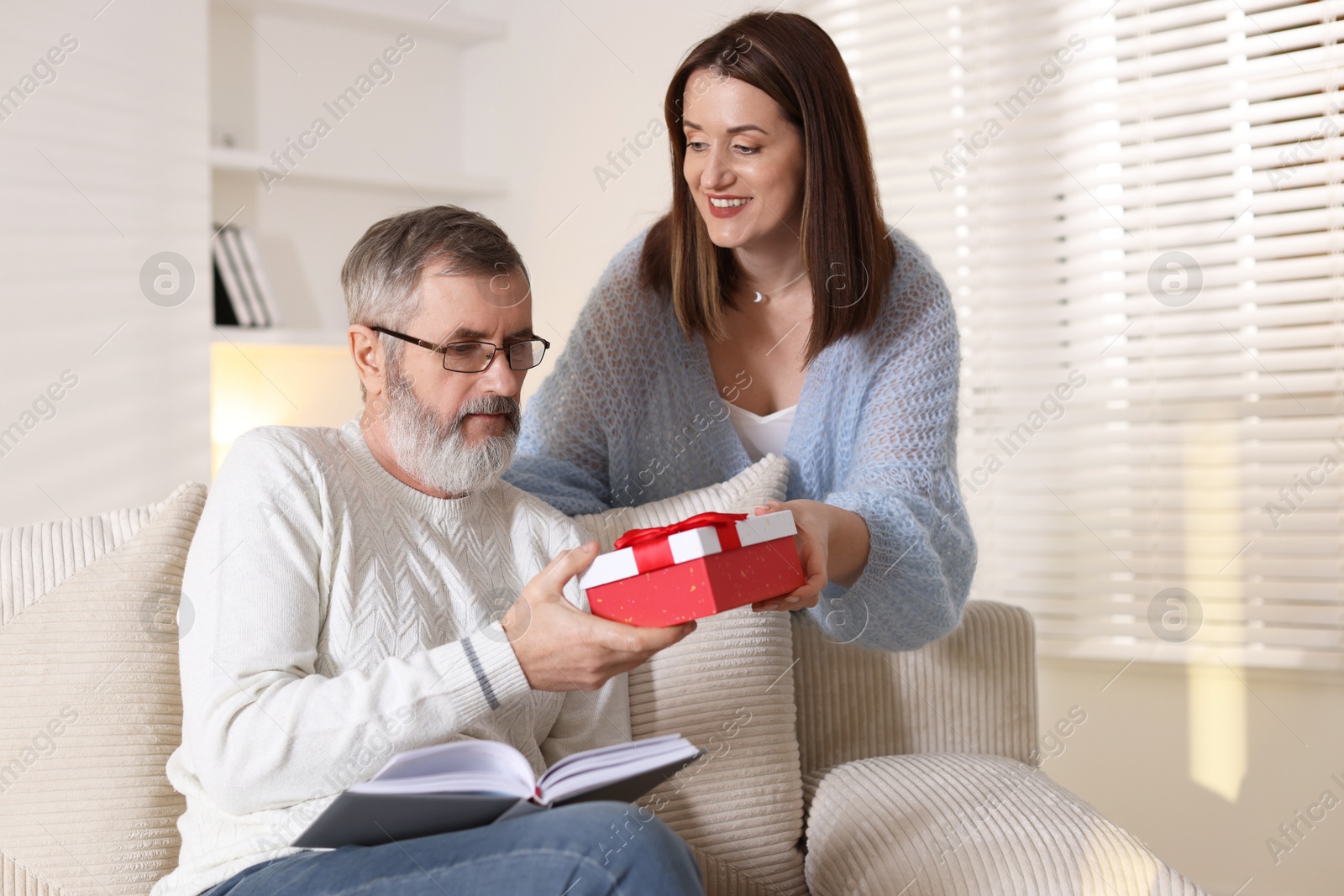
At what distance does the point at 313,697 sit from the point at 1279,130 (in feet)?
7.07

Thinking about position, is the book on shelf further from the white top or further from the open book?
the open book

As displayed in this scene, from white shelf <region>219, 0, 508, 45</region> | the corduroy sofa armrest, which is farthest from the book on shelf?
the corduroy sofa armrest

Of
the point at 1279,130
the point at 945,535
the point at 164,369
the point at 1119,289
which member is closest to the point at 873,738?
the point at 945,535

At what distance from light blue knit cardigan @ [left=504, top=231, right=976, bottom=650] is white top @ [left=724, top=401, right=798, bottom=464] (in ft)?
0.13

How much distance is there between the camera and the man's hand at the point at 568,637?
3.34 feet

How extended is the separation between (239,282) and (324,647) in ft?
6.88

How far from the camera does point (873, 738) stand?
65.0 inches

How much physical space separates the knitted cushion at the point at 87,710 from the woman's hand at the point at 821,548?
72 centimetres

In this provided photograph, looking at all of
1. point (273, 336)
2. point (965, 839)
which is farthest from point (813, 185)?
point (273, 336)

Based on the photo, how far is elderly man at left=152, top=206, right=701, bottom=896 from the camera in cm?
98

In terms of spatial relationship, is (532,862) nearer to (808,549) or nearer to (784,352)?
(808,549)

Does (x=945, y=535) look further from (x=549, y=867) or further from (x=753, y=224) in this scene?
(x=549, y=867)

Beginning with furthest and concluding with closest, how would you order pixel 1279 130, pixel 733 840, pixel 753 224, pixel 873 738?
pixel 1279 130 < pixel 873 738 < pixel 753 224 < pixel 733 840

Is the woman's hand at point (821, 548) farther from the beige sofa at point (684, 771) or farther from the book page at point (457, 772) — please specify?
the book page at point (457, 772)
